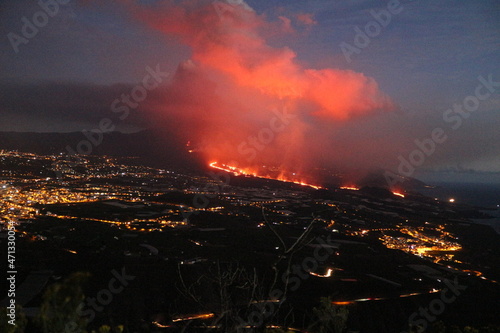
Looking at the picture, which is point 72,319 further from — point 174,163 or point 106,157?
point 106,157

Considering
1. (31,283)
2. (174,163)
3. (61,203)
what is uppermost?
(174,163)

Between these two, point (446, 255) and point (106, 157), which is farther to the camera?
point (106, 157)

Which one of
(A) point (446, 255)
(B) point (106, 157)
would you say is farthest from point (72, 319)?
(B) point (106, 157)

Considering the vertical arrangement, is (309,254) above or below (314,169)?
below

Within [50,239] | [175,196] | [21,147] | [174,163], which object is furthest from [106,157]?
[50,239]

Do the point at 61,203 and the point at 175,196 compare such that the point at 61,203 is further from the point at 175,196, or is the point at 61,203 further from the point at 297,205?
the point at 297,205

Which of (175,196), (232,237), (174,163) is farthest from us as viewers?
(174,163)

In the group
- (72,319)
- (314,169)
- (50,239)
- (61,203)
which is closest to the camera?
(72,319)

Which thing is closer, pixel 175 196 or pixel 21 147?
pixel 175 196

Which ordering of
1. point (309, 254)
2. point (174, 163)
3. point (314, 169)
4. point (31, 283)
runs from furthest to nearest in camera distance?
point (314, 169) → point (174, 163) → point (309, 254) → point (31, 283)
